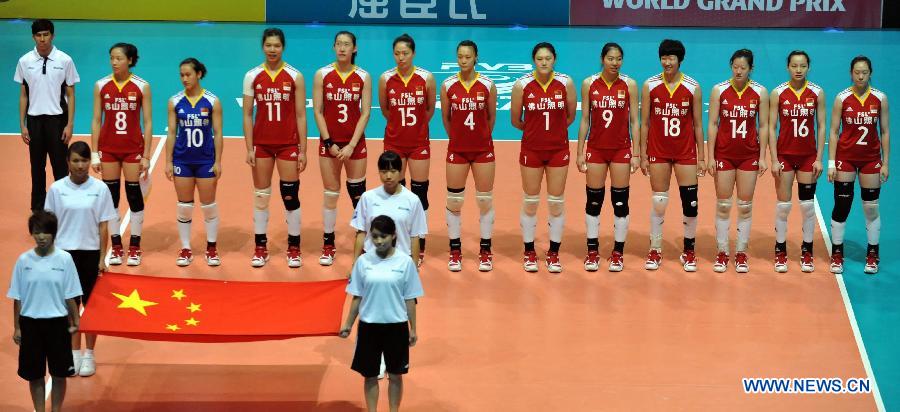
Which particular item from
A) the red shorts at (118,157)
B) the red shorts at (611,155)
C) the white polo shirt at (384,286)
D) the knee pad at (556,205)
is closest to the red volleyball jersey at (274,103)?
the red shorts at (118,157)

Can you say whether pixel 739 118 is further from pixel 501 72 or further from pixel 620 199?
pixel 501 72

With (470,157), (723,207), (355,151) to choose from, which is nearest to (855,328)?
(723,207)

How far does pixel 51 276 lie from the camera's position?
9625mm

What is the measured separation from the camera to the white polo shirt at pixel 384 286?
9.72 m

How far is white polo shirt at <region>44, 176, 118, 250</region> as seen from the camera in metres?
10.6

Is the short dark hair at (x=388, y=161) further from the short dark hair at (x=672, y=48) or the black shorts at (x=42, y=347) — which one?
the short dark hair at (x=672, y=48)

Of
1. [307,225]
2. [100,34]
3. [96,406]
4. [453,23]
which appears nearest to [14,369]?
[96,406]

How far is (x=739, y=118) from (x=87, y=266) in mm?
6739

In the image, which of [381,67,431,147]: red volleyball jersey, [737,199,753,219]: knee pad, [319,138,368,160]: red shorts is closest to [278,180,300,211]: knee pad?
[319,138,368,160]: red shorts

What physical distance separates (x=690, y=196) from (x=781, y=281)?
1.31 metres

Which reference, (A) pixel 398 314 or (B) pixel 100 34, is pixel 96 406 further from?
(B) pixel 100 34

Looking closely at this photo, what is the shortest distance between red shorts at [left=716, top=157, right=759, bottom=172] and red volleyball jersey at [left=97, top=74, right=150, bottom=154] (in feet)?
20.1

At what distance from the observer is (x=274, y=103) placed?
44.4ft

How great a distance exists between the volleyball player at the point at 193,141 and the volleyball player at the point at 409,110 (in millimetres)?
1779
